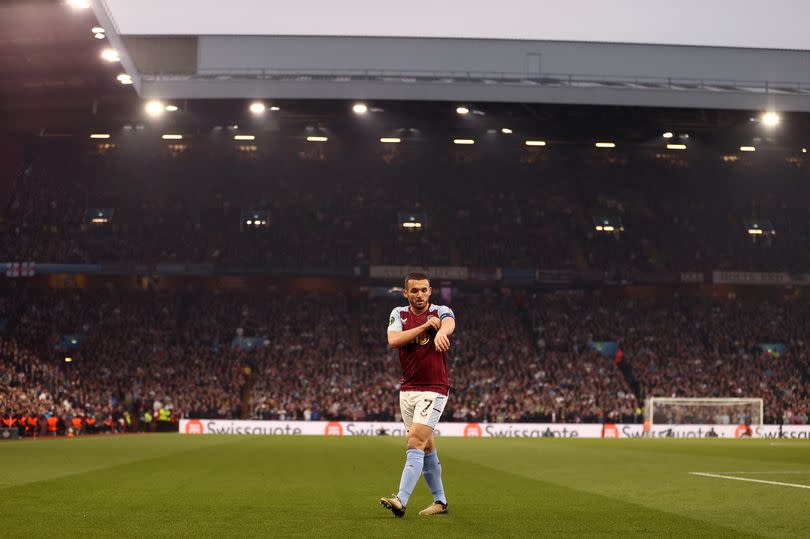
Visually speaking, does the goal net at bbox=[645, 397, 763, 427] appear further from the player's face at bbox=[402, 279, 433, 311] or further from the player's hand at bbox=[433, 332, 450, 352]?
the player's hand at bbox=[433, 332, 450, 352]

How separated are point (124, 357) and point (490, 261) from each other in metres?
22.8

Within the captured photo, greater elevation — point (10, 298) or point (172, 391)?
point (10, 298)

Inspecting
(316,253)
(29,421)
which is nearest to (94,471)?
(29,421)

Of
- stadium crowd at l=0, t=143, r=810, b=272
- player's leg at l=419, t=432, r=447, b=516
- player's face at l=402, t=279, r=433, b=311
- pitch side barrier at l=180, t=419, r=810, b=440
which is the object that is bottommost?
pitch side barrier at l=180, t=419, r=810, b=440

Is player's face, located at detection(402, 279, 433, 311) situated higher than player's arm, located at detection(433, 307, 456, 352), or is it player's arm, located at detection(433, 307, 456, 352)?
player's face, located at detection(402, 279, 433, 311)

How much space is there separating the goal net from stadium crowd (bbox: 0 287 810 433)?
64.6 inches

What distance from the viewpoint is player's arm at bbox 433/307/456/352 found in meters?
9.09

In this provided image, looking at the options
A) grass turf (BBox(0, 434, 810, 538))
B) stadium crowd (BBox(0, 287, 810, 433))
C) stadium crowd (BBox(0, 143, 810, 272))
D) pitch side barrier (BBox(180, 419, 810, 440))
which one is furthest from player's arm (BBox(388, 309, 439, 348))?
stadium crowd (BBox(0, 143, 810, 272))

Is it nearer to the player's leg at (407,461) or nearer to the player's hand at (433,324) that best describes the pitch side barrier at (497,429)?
the player's leg at (407,461)

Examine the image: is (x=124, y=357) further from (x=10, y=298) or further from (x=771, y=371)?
(x=771, y=371)

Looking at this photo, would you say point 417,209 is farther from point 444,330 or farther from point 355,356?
point 444,330

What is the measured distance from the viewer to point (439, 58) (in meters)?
57.9

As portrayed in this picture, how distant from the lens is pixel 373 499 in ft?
39.0

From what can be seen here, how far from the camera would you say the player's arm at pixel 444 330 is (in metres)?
9.09
